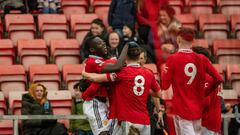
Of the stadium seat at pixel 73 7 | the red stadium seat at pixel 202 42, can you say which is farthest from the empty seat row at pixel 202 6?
the stadium seat at pixel 73 7

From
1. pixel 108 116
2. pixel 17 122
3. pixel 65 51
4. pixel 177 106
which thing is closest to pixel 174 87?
pixel 177 106

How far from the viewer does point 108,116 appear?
10.0 metres

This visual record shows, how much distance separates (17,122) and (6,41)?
2697 mm

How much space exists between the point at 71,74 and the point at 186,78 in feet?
12.4

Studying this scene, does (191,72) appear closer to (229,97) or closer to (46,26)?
(229,97)

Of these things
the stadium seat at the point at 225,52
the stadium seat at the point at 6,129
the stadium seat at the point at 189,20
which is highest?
the stadium seat at the point at 189,20

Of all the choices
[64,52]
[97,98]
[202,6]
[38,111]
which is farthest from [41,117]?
[202,6]

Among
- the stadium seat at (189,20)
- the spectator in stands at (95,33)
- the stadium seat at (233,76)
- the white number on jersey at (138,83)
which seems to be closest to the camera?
the white number on jersey at (138,83)

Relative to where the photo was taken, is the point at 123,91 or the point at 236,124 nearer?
the point at 123,91

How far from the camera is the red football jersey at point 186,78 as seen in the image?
9.60 metres

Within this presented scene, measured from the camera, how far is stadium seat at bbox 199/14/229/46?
1448 centimetres

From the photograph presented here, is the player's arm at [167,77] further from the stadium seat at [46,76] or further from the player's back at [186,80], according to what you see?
the stadium seat at [46,76]

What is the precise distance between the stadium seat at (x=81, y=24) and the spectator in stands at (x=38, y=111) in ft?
8.08

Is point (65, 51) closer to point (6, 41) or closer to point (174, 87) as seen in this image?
point (6, 41)
